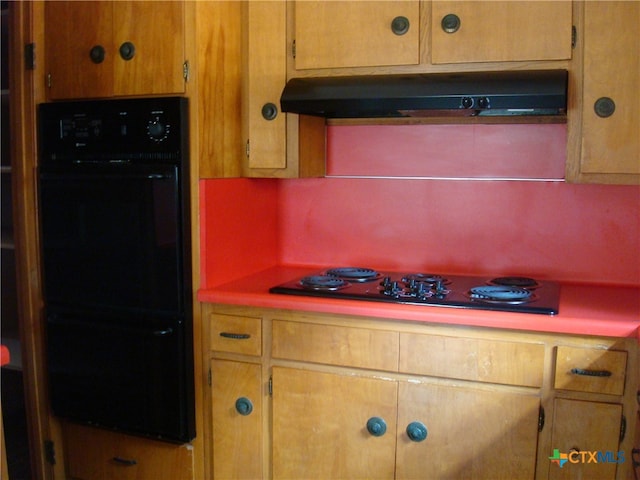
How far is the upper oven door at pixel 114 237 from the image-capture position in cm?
214

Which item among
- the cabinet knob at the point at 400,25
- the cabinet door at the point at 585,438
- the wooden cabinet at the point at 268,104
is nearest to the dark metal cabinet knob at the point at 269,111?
the wooden cabinet at the point at 268,104

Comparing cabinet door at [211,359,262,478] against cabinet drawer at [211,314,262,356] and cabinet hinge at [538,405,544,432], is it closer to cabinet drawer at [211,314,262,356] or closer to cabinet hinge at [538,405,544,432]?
cabinet drawer at [211,314,262,356]

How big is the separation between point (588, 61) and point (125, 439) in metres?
1.99

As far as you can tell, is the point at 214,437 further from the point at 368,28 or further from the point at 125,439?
the point at 368,28

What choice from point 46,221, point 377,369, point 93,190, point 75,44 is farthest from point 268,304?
point 75,44

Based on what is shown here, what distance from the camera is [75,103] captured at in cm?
225

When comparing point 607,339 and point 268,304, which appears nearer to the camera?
point 607,339

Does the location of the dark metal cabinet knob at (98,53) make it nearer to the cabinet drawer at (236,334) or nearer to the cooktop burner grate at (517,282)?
the cabinet drawer at (236,334)

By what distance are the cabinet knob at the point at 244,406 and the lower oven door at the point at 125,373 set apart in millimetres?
176

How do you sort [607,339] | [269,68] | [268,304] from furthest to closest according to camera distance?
[269,68]
[268,304]
[607,339]

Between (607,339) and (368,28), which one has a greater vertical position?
(368,28)

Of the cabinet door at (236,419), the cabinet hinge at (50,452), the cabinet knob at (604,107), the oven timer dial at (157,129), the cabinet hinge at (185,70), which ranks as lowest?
the cabinet hinge at (50,452)

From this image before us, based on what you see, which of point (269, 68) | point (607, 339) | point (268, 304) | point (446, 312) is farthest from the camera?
point (269, 68)

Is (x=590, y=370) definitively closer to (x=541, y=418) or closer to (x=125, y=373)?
(x=541, y=418)
